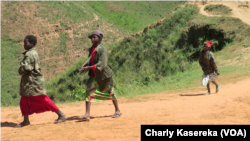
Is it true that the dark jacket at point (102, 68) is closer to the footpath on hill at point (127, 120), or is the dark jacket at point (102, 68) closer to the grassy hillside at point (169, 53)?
the footpath on hill at point (127, 120)

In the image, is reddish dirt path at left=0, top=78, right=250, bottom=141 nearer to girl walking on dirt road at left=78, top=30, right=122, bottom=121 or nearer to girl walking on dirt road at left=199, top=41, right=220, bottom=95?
girl walking on dirt road at left=78, top=30, right=122, bottom=121

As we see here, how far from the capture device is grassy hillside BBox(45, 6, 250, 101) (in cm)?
1391

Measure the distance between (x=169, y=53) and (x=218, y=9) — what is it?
538cm

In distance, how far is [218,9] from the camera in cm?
2158

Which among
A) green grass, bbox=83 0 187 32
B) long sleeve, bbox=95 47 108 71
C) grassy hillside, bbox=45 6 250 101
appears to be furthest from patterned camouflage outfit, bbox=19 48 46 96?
green grass, bbox=83 0 187 32

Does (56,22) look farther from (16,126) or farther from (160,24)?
(16,126)

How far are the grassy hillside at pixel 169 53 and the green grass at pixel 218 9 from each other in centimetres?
97

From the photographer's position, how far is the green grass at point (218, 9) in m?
20.6

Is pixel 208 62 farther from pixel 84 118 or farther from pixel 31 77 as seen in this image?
pixel 31 77

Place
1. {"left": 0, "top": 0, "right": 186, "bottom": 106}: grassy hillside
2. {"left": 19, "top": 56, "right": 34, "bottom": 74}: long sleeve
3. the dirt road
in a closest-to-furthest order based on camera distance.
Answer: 1. {"left": 19, "top": 56, "right": 34, "bottom": 74}: long sleeve
2. the dirt road
3. {"left": 0, "top": 0, "right": 186, "bottom": 106}: grassy hillside

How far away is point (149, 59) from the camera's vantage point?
68.0 ft

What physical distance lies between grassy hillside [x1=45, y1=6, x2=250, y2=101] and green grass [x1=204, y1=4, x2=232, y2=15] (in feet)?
3.20

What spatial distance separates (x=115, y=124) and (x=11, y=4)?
1877 inches

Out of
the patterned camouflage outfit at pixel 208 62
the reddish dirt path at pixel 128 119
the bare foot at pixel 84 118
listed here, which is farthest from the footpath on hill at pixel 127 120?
the patterned camouflage outfit at pixel 208 62
